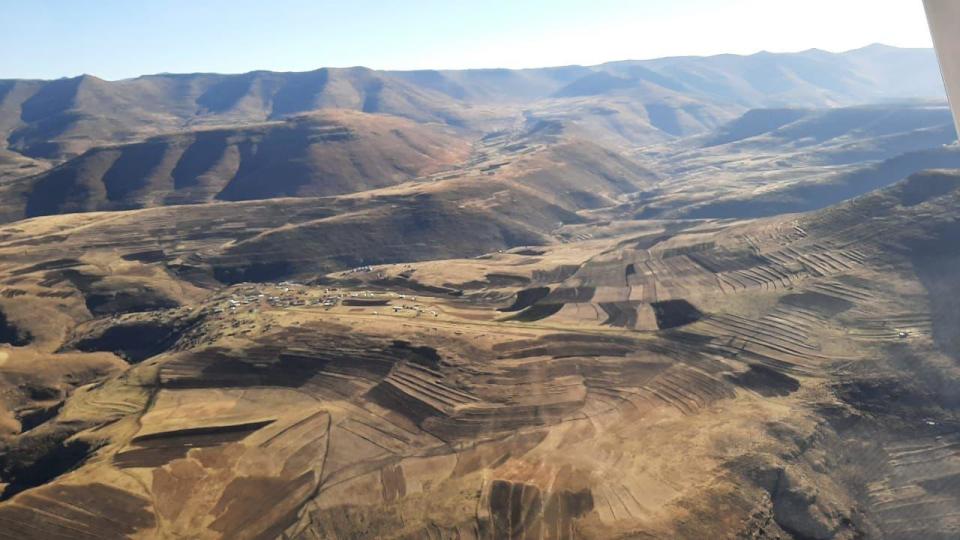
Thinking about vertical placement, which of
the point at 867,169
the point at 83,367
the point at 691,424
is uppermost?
the point at 867,169

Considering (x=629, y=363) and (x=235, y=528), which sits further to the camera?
(x=629, y=363)

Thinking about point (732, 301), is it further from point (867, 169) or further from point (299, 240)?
point (867, 169)

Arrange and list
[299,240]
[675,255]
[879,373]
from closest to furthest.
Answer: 1. [879,373]
2. [675,255]
3. [299,240]

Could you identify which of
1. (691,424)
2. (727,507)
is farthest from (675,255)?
(727,507)

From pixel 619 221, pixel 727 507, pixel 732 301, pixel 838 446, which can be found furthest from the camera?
pixel 619 221

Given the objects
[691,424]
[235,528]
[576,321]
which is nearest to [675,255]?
[576,321]

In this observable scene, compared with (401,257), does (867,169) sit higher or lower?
higher

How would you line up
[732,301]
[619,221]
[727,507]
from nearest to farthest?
[727,507], [732,301], [619,221]

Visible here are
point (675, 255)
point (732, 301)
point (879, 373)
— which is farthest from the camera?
point (675, 255)

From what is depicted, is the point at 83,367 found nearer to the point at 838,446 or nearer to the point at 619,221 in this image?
the point at 838,446
